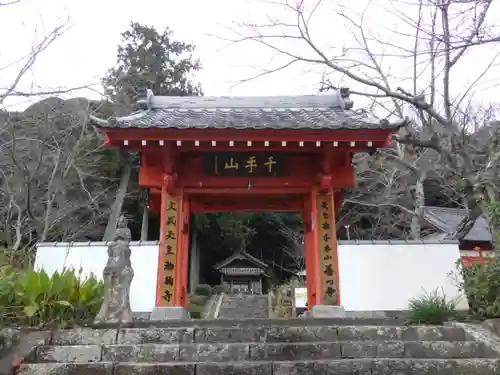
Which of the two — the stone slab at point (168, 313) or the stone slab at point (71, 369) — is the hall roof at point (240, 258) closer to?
the stone slab at point (168, 313)

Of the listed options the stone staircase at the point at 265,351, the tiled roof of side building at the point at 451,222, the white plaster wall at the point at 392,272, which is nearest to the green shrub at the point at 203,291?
the tiled roof of side building at the point at 451,222

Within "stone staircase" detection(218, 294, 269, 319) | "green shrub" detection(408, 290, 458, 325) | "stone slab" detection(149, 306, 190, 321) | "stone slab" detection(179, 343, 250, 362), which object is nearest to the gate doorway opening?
"stone staircase" detection(218, 294, 269, 319)

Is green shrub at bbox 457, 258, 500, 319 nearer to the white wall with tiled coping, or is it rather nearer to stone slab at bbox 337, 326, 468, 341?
stone slab at bbox 337, 326, 468, 341

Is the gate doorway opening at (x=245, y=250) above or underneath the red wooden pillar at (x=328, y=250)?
above

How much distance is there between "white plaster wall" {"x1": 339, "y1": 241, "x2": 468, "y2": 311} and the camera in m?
8.09

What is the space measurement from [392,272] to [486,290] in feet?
7.47

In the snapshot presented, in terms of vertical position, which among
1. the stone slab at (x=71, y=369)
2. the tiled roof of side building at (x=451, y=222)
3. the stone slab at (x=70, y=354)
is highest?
the tiled roof of side building at (x=451, y=222)

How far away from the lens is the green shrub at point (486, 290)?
19.0ft

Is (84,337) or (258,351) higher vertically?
(84,337)

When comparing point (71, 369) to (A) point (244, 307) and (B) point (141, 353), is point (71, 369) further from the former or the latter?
(A) point (244, 307)

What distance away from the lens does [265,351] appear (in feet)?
15.2

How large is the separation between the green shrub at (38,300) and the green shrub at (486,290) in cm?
504

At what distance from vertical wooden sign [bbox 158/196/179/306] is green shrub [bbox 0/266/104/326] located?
178 cm

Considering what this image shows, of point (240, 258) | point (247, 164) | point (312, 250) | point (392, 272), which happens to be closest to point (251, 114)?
point (247, 164)
